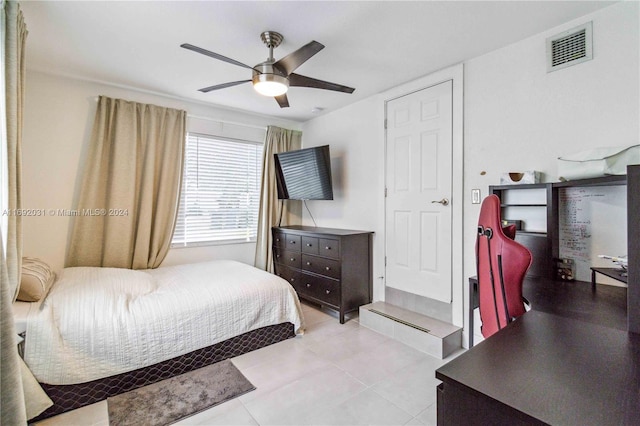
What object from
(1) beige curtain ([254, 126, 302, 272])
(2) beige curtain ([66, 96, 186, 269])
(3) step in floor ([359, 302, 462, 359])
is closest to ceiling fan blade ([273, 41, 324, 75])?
(2) beige curtain ([66, 96, 186, 269])

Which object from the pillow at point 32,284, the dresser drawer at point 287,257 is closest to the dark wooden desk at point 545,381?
the pillow at point 32,284

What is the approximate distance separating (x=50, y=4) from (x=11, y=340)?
6.87 ft

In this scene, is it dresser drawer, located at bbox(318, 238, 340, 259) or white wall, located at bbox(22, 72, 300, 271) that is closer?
white wall, located at bbox(22, 72, 300, 271)

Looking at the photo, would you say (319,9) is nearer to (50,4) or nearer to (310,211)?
(50,4)

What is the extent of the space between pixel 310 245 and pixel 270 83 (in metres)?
1.97

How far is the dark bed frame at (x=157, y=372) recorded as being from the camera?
1.82 metres

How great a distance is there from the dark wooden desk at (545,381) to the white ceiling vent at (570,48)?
2.03 m

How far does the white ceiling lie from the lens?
1.96 meters

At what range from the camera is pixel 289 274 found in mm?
4008

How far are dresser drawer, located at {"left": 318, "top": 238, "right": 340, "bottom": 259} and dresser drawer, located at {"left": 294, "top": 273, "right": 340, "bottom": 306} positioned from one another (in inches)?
11.4

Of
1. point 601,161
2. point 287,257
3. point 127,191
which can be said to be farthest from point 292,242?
point 601,161

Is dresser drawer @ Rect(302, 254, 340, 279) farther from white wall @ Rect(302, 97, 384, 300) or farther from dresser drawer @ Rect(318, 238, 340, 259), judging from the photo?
white wall @ Rect(302, 97, 384, 300)

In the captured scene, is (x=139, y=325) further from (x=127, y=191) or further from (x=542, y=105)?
(x=542, y=105)

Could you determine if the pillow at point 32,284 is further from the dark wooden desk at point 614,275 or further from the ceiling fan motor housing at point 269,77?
the dark wooden desk at point 614,275
